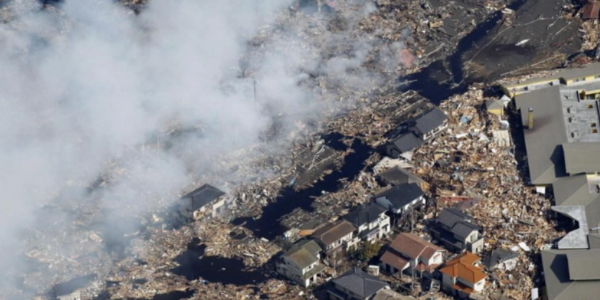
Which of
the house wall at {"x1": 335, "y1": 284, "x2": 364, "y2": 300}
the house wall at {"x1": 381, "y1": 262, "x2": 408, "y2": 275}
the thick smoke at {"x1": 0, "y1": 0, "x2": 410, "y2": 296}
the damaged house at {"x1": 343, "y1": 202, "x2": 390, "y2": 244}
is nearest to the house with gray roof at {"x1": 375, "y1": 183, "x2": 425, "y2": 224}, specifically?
the damaged house at {"x1": 343, "y1": 202, "x2": 390, "y2": 244}

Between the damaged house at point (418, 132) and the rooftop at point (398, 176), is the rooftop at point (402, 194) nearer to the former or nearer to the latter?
the rooftop at point (398, 176)

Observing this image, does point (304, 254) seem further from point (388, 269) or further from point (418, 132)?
point (418, 132)

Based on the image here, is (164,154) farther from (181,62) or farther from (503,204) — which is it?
(503,204)

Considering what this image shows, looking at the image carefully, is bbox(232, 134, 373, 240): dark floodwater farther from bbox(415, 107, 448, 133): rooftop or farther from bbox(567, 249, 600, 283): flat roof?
bbox(567, 249, 600, 283): flat roof

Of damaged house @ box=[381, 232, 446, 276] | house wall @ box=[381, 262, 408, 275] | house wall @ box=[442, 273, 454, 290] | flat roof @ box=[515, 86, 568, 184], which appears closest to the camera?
house wall @ box=[442, 273, 454, 290]

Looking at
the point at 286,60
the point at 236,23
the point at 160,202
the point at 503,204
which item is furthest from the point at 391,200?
the point at 236,23

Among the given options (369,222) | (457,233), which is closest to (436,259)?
(457,233)

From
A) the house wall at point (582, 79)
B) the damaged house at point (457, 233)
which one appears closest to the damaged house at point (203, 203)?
the damaged house at point (457, 233)
